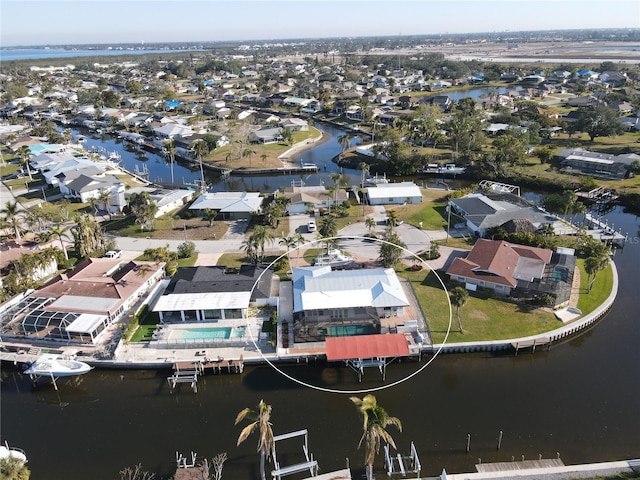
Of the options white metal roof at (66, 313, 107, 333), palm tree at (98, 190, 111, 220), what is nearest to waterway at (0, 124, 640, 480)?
white metal roof at (66, 313, 107, 333)

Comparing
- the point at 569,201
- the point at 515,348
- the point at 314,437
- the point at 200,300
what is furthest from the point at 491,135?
the point at 314,437

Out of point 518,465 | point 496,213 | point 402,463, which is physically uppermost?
point 496,213

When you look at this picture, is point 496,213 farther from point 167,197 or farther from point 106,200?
point 106,200

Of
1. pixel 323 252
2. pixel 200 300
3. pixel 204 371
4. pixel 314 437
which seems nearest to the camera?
pixel 314 437

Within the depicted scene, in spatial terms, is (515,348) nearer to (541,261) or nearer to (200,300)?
(541,261)

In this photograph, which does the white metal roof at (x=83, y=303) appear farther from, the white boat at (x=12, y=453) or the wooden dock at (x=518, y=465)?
the wooden dock at (x=518, y=465)

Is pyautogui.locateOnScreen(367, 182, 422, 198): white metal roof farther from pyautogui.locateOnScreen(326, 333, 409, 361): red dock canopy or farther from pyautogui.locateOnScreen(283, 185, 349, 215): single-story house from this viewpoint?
pyautogui.locateOnScreen(326, 333, 409, 361): red dock canopy

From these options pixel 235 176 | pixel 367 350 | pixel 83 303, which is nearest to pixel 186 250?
pixel 83 303
